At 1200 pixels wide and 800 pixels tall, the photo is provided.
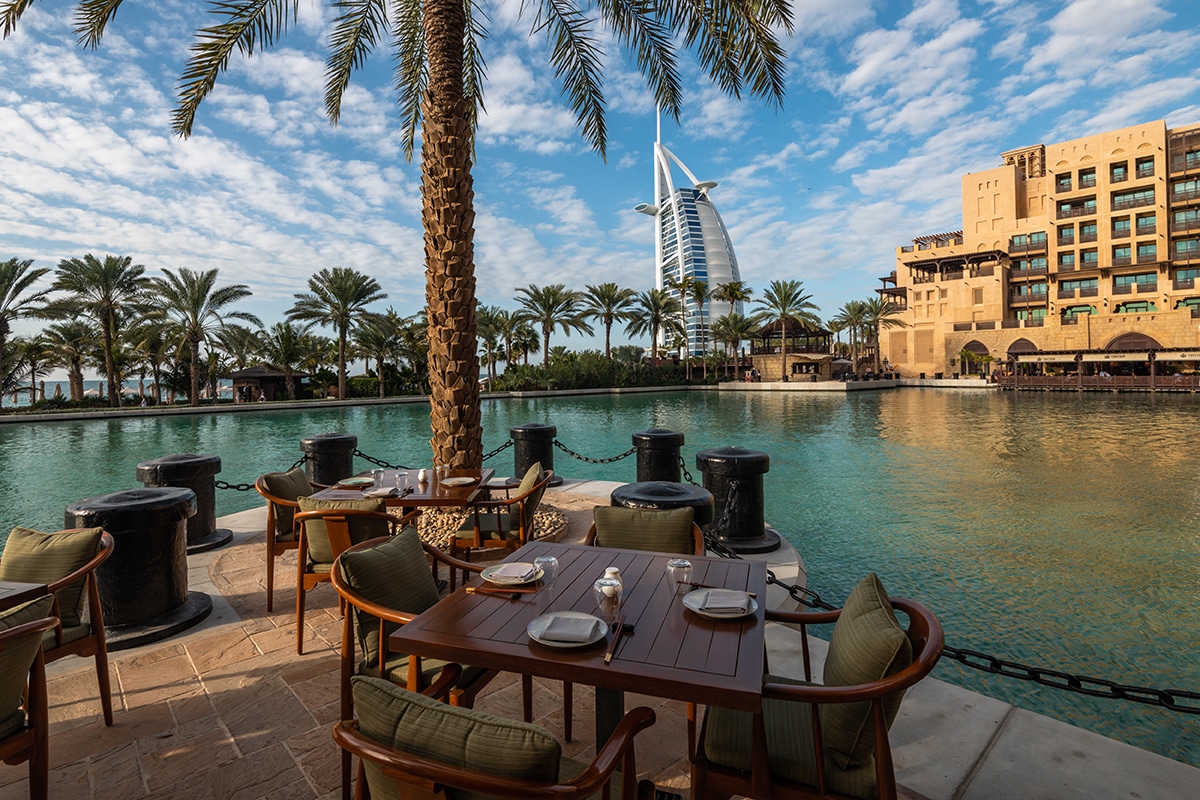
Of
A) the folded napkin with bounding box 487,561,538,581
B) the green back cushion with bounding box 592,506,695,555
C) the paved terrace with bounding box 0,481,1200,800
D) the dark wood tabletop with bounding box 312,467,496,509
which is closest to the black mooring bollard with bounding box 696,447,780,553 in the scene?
the paved terrace with bounding box 0,481,1200,800

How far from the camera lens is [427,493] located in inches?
180

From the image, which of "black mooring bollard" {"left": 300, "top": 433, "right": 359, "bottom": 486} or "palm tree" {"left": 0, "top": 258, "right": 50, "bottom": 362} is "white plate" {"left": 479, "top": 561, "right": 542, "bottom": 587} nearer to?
"black mooring bollard" {"left": 300, "top": 433, "right": 359, "bottom": 486}

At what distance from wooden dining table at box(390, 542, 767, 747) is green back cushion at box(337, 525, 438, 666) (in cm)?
36

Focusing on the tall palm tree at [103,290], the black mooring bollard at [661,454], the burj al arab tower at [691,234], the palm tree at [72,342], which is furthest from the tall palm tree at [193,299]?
the burj al arab tower at [691,234]

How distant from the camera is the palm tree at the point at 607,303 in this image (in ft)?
151

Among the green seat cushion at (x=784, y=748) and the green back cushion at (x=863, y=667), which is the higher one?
the green back cushion at (x=863, y=667)

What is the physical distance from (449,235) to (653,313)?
44.0 metres

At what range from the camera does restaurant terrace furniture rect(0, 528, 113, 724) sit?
274 cm

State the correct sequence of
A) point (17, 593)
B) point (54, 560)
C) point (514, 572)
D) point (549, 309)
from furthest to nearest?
1. point (549, 309)
2. point (54, 560)
3. point (514, 572)
4. point (17, 593)

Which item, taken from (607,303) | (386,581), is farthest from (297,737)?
(607,303)

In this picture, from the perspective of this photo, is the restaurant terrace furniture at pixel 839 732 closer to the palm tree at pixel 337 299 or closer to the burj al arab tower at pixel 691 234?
the palm tree at pixel 337 299

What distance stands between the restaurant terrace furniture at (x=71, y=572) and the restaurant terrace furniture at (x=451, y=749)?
7.73 feet

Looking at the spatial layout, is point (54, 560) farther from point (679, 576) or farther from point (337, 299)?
point (337, 299)

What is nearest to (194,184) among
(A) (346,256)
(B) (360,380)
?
(A) (346,256)
